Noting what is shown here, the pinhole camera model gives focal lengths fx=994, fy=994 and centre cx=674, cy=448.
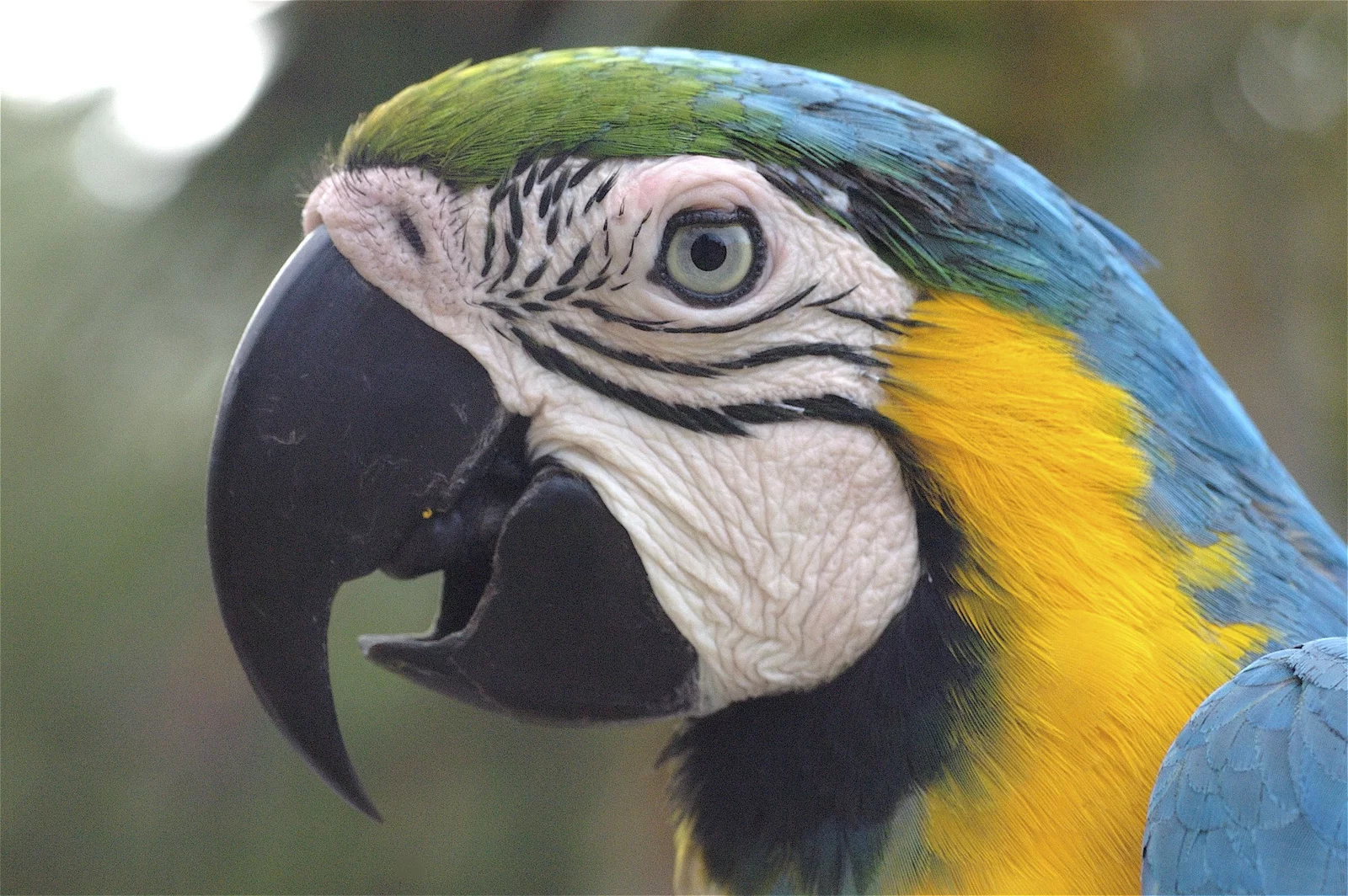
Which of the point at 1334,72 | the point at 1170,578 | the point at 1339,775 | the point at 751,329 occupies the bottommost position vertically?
the point at 1339,775

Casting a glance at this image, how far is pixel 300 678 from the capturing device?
957 mm

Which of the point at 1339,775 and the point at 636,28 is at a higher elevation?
the point at 636,28

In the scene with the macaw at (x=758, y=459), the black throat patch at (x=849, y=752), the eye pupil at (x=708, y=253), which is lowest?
the black throat patch at (x=849, y=752)

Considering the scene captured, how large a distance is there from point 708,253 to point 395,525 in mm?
389

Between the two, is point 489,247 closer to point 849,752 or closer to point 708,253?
point 708,253

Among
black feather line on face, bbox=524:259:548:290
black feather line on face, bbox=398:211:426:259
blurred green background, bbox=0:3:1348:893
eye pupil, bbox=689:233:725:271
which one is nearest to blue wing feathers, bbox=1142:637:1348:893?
eye pupil, bbox=689:233:725:271

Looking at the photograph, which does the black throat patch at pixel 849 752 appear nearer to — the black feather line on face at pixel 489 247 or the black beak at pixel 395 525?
the black beak at pixel 395 525

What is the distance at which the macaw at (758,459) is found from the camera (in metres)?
0.90

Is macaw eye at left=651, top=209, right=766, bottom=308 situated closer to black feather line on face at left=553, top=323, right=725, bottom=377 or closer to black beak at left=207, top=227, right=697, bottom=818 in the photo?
black feather line on face at left=553, top=323, right=725, bottom=377

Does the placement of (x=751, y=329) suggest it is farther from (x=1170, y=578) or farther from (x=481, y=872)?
(x=481, y=872)

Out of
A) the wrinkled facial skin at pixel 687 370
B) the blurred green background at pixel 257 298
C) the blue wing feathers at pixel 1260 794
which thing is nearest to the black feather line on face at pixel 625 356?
the wrinkled facial skin at pixel 687 370

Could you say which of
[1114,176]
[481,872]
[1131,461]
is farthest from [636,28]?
[481,872]

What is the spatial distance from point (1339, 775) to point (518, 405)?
74cm

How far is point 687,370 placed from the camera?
3.13 ft
